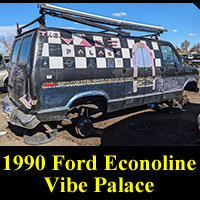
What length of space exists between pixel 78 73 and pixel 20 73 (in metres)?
1.16

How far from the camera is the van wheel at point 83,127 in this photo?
407 cm

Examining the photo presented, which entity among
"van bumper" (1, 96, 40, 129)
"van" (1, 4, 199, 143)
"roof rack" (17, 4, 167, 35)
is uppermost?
"roof rack" (17, 4, 167, 35)

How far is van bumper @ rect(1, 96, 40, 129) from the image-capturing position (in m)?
3.40

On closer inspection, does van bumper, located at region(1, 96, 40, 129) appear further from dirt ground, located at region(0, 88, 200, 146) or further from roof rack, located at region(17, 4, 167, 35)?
roof rack, located at region(17, 4, 167, 35)

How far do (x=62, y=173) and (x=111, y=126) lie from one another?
89.0 inches

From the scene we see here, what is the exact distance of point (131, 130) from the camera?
183 inches

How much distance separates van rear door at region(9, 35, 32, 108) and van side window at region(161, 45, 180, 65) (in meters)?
3.66

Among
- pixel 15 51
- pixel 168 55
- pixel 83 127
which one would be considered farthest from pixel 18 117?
pixel 168 55

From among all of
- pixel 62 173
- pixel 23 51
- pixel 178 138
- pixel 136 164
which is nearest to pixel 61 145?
pixel 62 173

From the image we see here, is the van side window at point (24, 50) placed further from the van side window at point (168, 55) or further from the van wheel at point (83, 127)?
the van side window at point (168, 55)

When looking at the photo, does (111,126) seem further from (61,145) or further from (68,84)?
Answer: (68,84)

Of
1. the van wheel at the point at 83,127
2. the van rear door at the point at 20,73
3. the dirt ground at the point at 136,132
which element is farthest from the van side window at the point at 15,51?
the van wheel at the point at 83,127

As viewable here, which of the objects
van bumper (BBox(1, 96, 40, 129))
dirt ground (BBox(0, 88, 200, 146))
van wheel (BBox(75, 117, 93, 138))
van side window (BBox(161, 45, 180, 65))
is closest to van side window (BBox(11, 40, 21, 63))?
van bumper (BBox(1, 96, 40, 129))

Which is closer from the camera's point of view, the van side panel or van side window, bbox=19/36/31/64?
the van side panel
